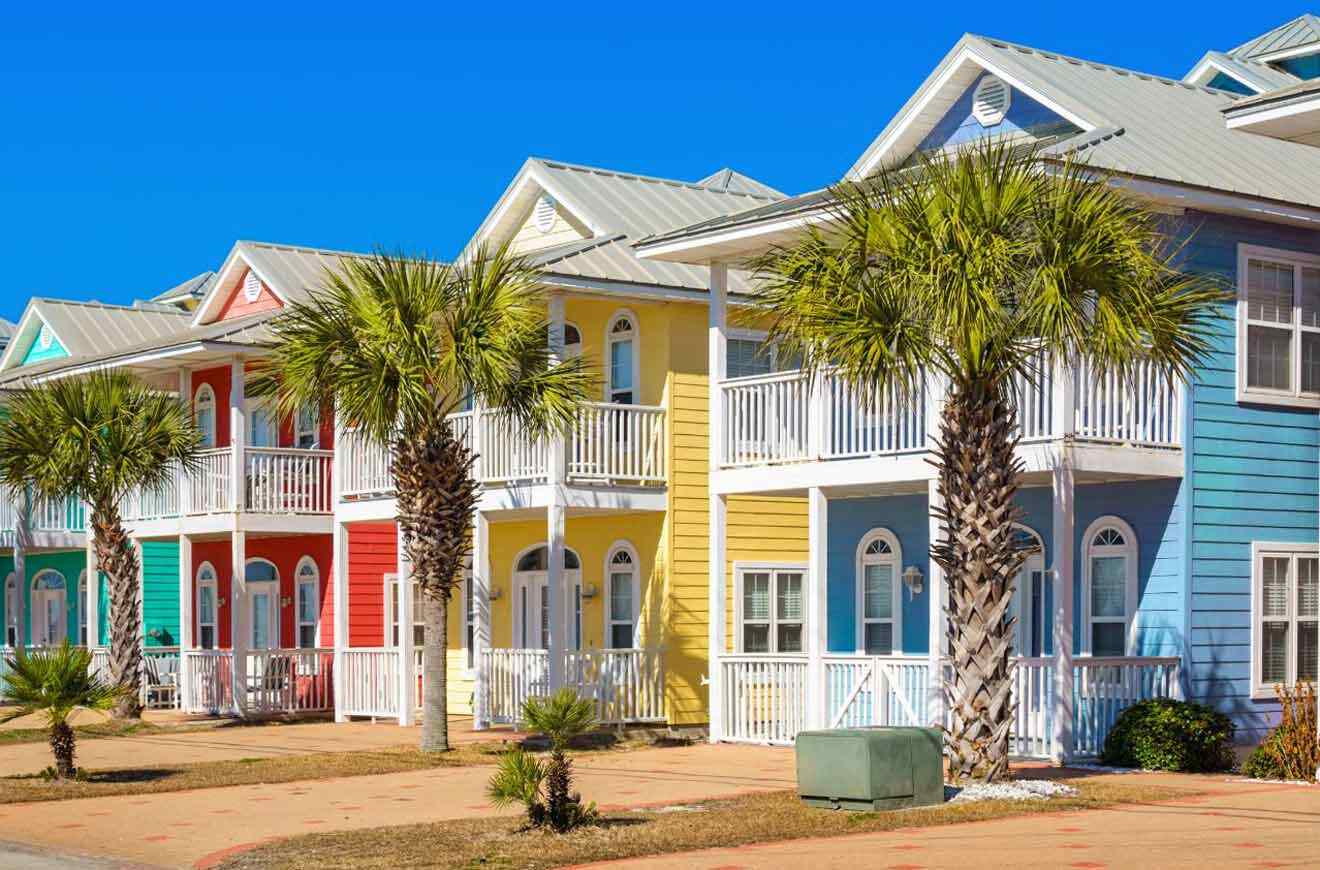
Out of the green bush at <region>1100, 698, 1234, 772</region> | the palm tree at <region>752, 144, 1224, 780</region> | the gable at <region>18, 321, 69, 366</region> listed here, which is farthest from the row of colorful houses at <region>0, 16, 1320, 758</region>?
the gable at <region>18, 321, 69, 366</region>

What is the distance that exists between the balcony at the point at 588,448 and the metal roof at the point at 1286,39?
10.9 metres

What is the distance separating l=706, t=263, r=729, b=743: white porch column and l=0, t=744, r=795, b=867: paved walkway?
6.56 feet

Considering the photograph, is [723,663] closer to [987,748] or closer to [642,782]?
[642,782]

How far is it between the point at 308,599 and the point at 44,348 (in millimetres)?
10606

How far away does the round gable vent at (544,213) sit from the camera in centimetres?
3244

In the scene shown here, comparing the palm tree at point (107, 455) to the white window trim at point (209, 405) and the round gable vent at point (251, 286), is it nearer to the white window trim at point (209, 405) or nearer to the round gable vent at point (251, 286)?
the round gable vent at point (251, 286)

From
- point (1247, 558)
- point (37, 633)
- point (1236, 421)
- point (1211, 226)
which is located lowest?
point (37, 633)

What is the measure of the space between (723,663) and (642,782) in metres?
4.74

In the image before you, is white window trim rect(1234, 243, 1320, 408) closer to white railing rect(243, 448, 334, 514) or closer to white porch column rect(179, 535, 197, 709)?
white railing rect(243, 448, 334, 514)

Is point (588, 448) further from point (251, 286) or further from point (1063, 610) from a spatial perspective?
point (251, 286)

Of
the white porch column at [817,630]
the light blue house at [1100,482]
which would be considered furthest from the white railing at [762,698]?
the white porch column at [817,630]

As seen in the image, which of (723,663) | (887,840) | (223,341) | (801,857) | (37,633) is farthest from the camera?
(37,633)

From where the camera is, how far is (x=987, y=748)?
691 inches

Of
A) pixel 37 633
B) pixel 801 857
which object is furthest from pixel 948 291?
pixel 37 633
